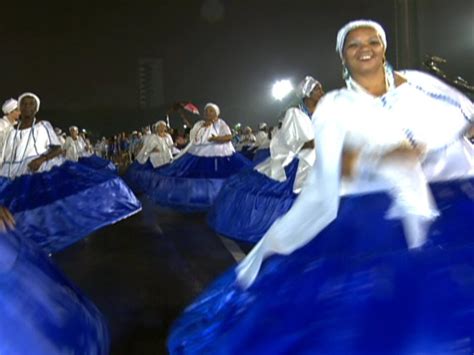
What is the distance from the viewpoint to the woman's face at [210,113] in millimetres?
9096

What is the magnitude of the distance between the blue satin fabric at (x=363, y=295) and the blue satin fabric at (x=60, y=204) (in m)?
3.30

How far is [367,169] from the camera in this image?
2.41 m

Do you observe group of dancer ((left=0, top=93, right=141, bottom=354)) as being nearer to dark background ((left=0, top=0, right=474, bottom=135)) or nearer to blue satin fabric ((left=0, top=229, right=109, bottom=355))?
blue satin fabric ((left=0, top=229, right=109, bottom=355))

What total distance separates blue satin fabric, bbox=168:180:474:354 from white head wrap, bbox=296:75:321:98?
3.09 metres

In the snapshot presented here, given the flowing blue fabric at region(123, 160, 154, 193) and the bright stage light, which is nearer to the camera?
the bright stage light

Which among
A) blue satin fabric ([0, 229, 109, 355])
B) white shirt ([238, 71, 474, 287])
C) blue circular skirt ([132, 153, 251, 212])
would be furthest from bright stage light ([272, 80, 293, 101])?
blue satin fabric ([0, 229, 109, 355])

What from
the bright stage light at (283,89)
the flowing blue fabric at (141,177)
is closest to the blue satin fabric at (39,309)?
the bright stage light at (283,89)

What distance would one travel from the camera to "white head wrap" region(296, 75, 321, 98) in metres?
5.42

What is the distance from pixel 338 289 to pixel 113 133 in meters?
26.3

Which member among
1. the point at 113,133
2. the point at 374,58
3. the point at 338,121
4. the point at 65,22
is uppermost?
the point at 65,22

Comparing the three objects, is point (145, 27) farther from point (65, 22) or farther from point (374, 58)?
point (374, 58)

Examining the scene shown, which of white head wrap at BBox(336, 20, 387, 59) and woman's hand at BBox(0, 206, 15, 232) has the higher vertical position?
white head wrap at BBox(336, 20, 387, 59)

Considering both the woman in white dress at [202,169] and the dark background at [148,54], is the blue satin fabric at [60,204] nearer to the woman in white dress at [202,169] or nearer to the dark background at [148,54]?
the woman in white dress at [202,169]

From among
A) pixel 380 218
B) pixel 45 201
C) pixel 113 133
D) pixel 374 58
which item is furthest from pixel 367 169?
pixel 113 133
